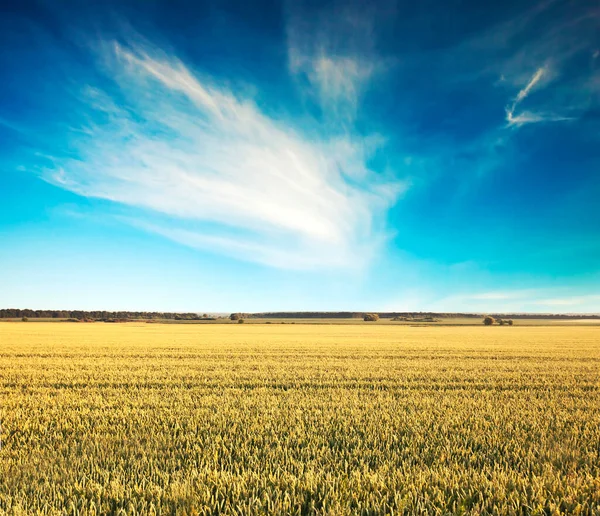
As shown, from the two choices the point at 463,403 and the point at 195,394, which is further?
the point at 195,394

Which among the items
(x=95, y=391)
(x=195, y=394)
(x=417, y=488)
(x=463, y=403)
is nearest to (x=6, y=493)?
(x=417, y=488)

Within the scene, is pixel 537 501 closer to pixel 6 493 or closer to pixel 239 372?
pixel 6 493

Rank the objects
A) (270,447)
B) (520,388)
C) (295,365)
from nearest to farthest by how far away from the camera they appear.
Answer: (270,447) < (520,388) < (295,365)

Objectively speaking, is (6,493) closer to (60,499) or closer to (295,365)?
(60,499)

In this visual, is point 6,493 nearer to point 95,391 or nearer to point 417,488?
point 417,488

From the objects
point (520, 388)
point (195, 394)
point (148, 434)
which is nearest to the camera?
point (148, 434)

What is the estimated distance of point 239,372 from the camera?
43.9 ft

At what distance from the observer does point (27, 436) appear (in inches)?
243

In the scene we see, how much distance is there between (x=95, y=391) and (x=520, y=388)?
43.2ft

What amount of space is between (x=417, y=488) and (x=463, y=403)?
210 inches

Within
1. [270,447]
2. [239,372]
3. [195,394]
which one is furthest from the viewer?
[239,372]

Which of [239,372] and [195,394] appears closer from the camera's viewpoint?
[195,394]

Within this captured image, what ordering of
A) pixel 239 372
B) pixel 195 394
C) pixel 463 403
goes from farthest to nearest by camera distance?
pixel 239 372
pixel 195 394
pixel 463 403

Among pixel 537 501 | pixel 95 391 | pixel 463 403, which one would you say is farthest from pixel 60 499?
pixel 463 403
